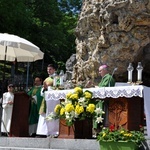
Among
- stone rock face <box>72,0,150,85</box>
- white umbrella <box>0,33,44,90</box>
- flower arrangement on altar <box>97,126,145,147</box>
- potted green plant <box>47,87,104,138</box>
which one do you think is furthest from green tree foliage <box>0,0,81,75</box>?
flower arrangement on altar <box>97,126,145,147</box>

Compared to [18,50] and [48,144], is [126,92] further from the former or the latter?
[18,50]

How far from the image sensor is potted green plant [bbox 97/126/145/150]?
6066 millimetres

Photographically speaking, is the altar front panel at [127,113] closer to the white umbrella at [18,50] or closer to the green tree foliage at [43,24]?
the white umbrella at [18,50]

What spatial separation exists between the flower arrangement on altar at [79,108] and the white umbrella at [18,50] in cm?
201

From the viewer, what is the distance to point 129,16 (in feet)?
50.3

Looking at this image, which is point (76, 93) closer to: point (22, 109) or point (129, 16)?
point (22, 109)

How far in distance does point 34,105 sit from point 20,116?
1110 mm

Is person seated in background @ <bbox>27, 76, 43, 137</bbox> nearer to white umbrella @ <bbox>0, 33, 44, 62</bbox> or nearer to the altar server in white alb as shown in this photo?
the altar server in white alb

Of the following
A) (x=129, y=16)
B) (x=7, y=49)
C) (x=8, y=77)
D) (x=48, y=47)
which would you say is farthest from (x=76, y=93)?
(x=48, y=47)

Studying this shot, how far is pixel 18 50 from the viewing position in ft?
33.7

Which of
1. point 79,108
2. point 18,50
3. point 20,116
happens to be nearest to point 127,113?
point 79,108

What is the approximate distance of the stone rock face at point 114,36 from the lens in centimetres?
1545

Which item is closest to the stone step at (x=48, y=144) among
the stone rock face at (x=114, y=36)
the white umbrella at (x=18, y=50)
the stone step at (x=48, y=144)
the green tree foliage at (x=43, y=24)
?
the stone step at (x=48, y=144)

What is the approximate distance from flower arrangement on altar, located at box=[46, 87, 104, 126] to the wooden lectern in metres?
1.45
